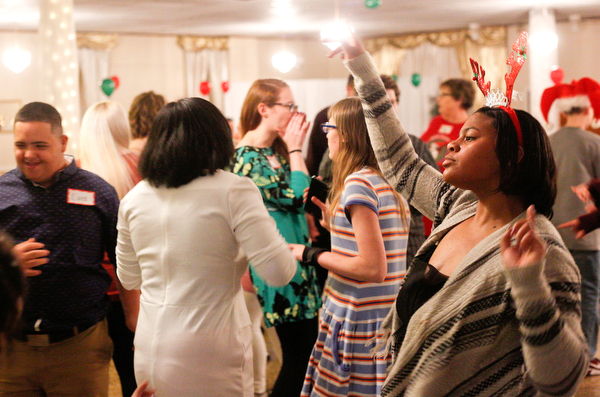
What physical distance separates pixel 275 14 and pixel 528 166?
23.0 ft

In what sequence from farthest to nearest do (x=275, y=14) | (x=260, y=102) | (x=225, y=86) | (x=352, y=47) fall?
(x=225, y=86) → (x=275, y=14) → (x=260, y=102) → (x=352, y=47)

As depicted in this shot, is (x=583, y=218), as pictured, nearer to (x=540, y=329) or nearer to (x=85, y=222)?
(x=540, y=329)

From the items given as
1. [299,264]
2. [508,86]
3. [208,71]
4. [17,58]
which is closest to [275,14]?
[208,71]

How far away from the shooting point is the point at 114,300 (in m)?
2.37

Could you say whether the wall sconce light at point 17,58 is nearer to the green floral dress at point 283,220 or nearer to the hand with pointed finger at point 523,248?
the green floral dress at point 283,220

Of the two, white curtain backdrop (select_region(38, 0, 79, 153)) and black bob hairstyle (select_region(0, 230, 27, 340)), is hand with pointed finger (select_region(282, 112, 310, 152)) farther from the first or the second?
white curtain backdrop (select_region(38, 0, 79, 153))

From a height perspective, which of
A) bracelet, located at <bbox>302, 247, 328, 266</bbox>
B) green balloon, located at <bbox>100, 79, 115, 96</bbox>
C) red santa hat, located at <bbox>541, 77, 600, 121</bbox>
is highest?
green balloon, located at <bbox>100, 79, 115, 96</bbox>

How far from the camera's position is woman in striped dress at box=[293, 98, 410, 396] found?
182cm

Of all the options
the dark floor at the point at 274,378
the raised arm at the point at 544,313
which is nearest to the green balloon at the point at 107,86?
the dark floor at the point at 274,378

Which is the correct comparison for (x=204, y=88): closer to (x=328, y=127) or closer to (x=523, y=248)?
(x=328, y=127)

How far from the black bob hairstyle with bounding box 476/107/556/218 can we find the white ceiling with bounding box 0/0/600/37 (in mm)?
6150

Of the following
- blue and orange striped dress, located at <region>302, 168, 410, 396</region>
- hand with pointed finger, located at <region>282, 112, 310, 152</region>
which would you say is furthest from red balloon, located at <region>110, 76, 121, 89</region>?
blue and orange striped dress, located at <region>302, 168, 410, 396</region>

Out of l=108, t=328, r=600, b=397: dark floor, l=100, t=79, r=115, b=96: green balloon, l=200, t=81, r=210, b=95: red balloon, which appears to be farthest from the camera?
l=200, t=81, r=210, b=95: red balloon

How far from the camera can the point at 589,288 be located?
340 centimetres
